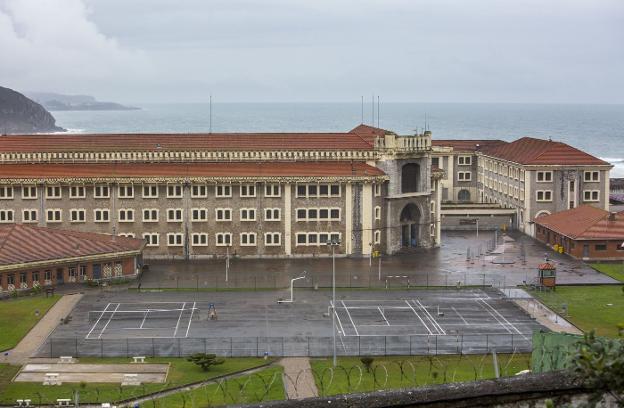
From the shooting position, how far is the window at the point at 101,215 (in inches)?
3701

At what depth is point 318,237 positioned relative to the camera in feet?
311

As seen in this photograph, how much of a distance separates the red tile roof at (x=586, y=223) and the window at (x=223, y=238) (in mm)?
31616

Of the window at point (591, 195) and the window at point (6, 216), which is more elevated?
the window at point (591, 195)

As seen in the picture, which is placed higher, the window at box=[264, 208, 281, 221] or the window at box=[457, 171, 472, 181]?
the window at box=[457, 171, 472, 181]

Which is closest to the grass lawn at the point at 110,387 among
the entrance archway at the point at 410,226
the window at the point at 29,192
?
the window at the point at 29,192

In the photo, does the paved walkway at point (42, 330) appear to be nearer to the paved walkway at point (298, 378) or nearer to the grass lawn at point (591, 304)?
the paved walkway at point (298, 378)

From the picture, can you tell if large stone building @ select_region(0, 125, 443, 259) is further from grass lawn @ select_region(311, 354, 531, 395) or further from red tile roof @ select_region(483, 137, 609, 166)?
grass lawn @ select_region(311, 354, 531, 395)

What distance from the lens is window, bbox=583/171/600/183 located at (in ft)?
355

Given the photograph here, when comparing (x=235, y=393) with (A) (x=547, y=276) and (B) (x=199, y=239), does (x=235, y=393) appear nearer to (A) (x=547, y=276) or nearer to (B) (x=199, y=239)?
(A) (x=547, y=276)

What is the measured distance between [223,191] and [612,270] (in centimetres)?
3572

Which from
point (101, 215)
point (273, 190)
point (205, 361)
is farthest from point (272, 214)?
point (205, 361)

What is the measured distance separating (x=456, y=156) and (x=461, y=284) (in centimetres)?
5369

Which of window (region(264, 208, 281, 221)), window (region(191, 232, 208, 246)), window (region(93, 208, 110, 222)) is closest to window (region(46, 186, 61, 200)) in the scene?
window (region(93, 208, 110, 222))

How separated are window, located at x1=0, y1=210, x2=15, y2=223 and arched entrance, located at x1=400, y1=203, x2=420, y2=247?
37.1m
